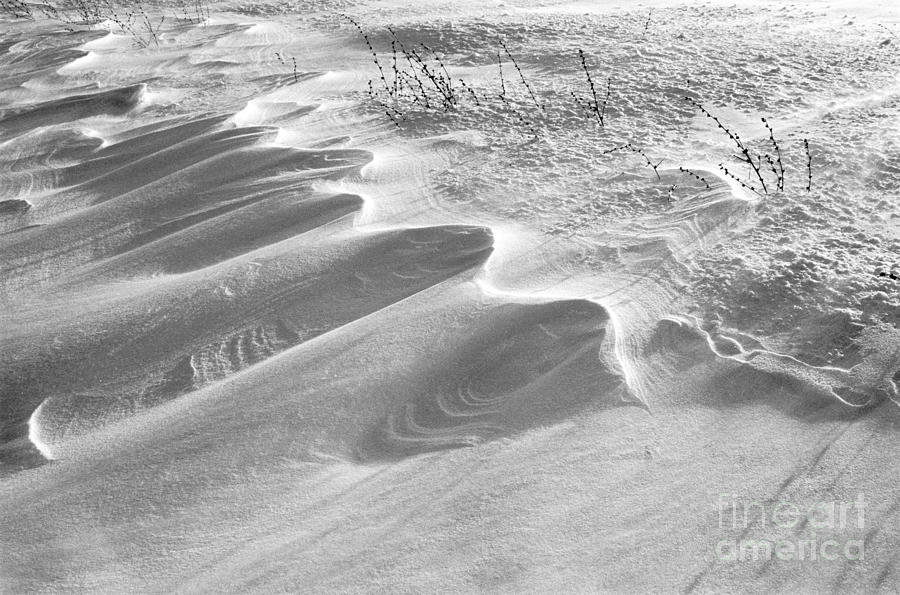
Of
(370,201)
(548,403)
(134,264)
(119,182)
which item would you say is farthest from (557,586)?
(119,182)

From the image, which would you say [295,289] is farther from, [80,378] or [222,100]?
[222,100]
